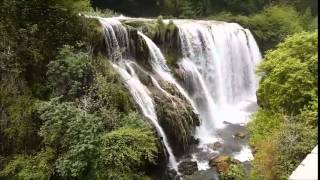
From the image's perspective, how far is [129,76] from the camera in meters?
13.9

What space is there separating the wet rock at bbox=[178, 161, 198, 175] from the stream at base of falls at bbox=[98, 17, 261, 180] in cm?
14

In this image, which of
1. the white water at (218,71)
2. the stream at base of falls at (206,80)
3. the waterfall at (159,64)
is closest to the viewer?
the stream at base of falls at (206,80)

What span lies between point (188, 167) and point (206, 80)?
7409mm

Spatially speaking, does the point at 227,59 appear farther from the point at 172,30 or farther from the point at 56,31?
the point at 56,31

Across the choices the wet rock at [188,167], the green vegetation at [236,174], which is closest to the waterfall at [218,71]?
the wet rock at [188,167]

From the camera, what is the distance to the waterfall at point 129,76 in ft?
42.7

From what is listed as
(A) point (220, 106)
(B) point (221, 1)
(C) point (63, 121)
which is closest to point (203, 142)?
(A) point (220, 106)

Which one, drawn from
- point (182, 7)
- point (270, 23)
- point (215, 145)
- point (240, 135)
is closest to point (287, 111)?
point (215, 145)

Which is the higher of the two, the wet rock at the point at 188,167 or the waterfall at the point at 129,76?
the waterfall at the point at 129,76

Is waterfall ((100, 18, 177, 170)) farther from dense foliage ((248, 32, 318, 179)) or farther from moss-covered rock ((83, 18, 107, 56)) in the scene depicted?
dense foliage ((248, 32, 318, 179))

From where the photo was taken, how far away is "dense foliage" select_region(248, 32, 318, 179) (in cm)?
877

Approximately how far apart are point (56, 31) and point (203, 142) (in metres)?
6.81

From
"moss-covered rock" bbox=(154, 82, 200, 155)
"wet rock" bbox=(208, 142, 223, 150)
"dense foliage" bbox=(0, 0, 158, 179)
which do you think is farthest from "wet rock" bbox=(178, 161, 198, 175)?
"dense foliage" bbox=(0, 0, 158, 179)

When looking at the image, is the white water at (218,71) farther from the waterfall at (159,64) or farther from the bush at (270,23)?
the bush at (270,23)
